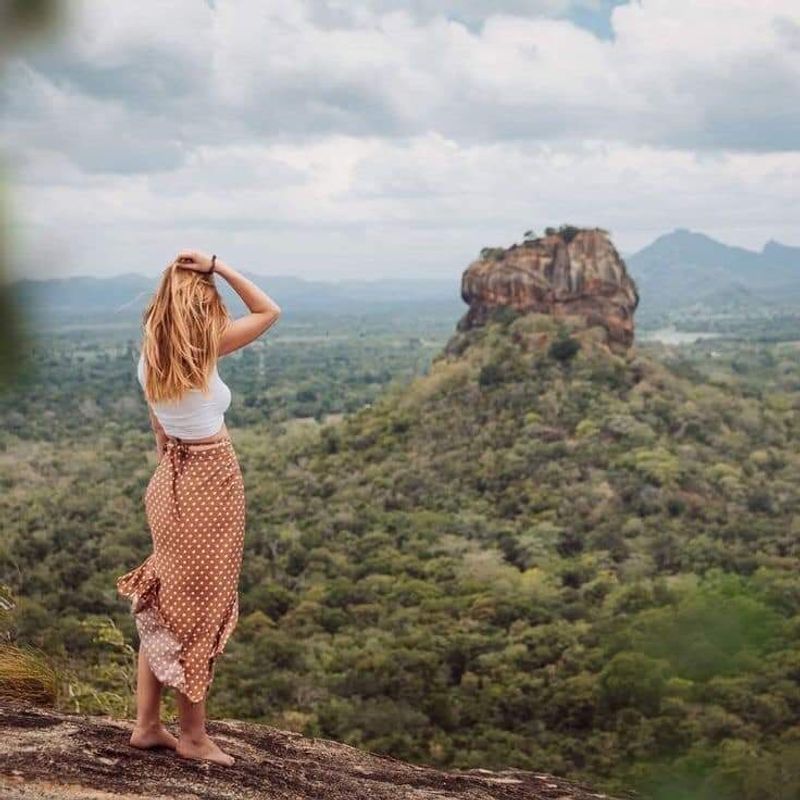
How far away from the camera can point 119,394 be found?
2056 inches

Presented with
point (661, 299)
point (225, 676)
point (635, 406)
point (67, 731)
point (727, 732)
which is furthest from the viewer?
point (661, 299)

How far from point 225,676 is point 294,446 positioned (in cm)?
2142

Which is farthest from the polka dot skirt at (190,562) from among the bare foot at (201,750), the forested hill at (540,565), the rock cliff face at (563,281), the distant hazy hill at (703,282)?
the distant hazy hill at (703,282)

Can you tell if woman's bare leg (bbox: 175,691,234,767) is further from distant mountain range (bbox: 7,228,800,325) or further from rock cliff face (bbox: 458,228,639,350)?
distant mountain range (bbox: 7,228,800,325)

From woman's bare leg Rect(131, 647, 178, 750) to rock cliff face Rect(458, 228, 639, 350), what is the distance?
34.7m

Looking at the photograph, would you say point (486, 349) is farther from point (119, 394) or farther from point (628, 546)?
point (119, 394)

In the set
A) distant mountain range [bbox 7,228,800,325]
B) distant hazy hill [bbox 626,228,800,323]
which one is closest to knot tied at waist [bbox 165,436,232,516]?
distant mountain range [bbox 7,228,800,325]

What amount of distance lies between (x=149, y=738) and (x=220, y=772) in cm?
24

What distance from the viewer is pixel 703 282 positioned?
6624 inches

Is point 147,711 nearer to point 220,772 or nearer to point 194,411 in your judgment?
point 220,772

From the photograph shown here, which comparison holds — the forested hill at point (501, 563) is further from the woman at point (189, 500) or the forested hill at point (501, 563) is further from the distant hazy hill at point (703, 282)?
the distant hazy hill at point (703, 282)

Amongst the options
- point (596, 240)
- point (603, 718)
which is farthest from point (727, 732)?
point (596, 240)

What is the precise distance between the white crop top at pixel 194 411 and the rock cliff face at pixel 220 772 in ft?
2.99

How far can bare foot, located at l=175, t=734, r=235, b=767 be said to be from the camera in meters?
3.11
